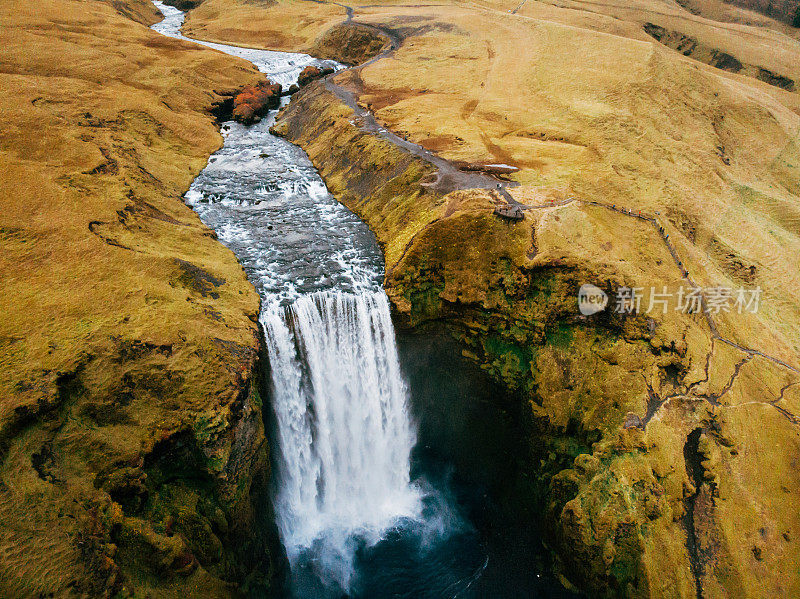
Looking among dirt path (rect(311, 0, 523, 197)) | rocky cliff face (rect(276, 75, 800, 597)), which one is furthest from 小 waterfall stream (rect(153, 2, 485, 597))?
dirt path (rect(311, 0, 523, 197))

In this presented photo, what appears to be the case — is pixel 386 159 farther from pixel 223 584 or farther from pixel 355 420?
pixel 223 584

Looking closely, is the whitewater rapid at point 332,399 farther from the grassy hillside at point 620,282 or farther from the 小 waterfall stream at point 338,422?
the grassy hillside at point 620,282

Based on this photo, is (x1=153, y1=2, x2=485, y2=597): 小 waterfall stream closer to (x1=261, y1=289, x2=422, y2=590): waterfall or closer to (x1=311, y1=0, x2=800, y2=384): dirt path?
(x1=261, y1=289, x2=422, y2=590): waterfall

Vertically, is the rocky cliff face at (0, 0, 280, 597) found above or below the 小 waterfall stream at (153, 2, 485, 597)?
above

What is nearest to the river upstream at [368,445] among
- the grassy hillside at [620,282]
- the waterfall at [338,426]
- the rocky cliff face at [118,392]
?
the waterfall at [338,426]

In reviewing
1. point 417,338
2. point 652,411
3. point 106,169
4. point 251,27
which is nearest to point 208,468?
point 417,338

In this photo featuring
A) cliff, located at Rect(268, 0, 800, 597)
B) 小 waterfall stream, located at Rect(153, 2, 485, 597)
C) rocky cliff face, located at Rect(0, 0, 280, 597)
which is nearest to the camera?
rocky cliff face, located at Rect(0, 0, 280, 597)
